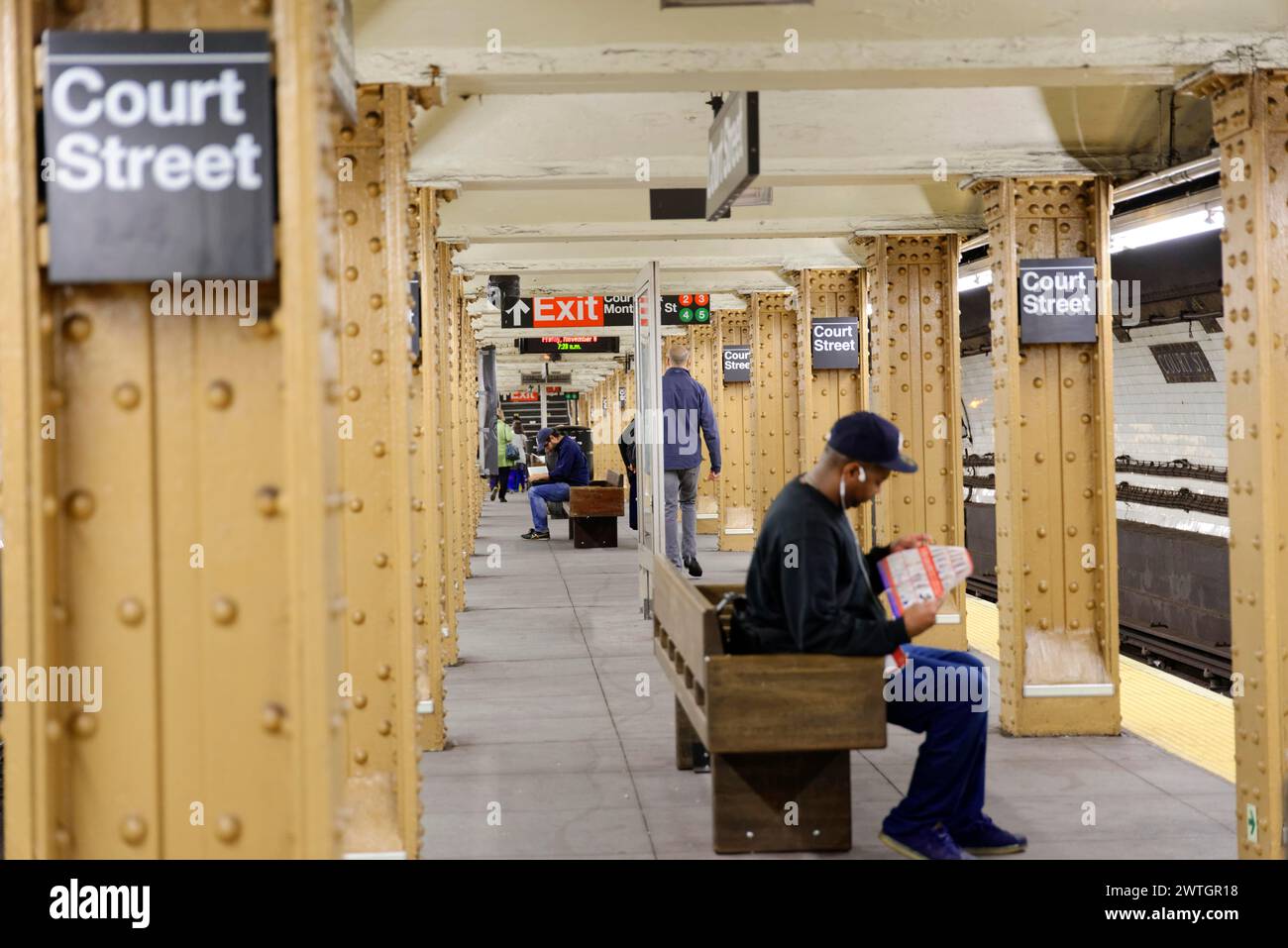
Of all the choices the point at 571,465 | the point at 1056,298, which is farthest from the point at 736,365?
the point at 1056,298

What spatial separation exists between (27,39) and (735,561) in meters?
13.6

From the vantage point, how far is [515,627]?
1089 cm

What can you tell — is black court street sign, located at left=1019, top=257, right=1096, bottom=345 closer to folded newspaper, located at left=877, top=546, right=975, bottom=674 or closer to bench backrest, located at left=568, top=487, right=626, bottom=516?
folded newspaper, located at left=877, top=546, right=975, bottom=674

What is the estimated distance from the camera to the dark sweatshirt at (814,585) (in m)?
4.48

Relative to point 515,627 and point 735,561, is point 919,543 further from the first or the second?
point 735,561

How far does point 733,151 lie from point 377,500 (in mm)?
2114

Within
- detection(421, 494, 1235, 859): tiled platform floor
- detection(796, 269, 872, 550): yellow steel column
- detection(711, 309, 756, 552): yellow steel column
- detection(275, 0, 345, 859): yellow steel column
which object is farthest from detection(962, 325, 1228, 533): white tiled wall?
detection(275, 0, 345, 859): yellow steel column

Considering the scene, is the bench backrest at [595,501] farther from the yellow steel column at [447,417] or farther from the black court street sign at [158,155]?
the black court street sign at [158,155]

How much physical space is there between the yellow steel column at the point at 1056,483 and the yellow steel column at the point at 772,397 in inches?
341

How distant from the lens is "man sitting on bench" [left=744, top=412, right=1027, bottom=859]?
4.50 meters

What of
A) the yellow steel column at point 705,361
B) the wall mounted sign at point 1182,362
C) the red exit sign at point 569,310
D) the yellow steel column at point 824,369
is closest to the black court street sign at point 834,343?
the yellow steel column at point 824,369

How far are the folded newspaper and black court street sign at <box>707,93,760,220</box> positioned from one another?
166 cm

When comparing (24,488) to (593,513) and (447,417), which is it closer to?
(447,417)
